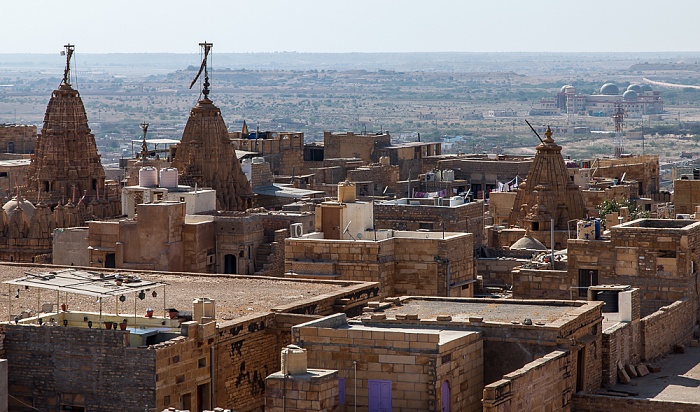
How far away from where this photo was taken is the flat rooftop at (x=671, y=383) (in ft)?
92.7

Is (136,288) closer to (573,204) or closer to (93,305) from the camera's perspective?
(93,305)

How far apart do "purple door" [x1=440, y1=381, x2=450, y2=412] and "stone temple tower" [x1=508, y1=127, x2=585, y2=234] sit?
27.9 metres

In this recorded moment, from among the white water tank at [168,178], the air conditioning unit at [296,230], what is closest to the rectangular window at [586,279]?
the air conditioning unit at [296,230]

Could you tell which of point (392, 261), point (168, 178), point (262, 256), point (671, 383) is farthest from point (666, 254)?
point (168, 178)

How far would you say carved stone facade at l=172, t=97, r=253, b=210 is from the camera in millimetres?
57000

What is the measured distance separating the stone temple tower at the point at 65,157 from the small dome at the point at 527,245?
14.7 metres

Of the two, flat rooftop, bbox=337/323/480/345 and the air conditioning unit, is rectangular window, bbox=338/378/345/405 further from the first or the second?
the air conditioning unit

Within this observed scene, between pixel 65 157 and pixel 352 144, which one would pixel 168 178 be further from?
pixel 352 144

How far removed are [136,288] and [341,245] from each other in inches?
248

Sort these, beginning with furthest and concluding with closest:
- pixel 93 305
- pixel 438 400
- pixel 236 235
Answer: pixel 236 235, pixel 93 305, pixel 438 400

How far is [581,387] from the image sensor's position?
27.8 meters

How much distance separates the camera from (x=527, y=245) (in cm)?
4709

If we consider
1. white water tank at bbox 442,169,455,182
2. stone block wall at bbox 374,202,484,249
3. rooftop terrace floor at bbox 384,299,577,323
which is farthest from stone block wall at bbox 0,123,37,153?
rooftop terrace floor at bbox 384,299,577,323

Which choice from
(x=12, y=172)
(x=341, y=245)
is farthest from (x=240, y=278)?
(x=12, y=172)
